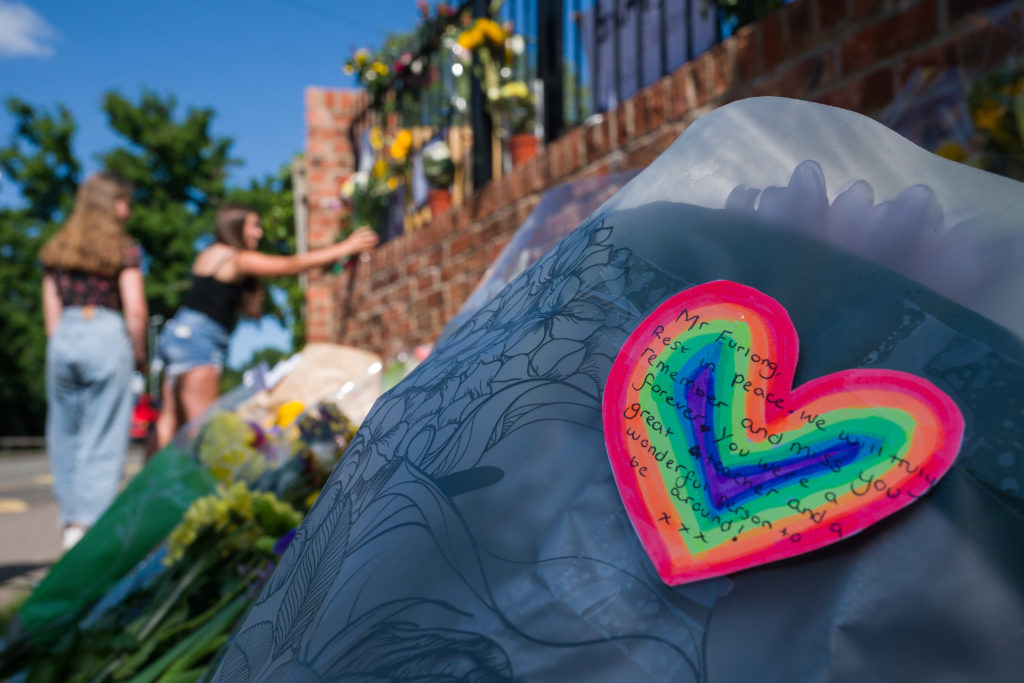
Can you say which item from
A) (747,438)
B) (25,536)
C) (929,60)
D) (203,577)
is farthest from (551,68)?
(25,536)

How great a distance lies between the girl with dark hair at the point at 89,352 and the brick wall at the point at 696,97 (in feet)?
3.97

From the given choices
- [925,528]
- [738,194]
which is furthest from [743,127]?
[925,528]

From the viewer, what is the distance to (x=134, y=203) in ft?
84.1

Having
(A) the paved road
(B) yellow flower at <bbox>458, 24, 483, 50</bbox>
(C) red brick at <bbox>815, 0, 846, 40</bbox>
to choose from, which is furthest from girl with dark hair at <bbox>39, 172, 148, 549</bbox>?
(C) red brick at <bbox>815, 0, 846, 40</bbox>

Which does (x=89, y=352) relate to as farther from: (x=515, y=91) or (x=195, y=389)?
(x=515, y=91)

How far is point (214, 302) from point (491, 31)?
170 centimetres

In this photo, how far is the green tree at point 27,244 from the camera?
84.6 feet

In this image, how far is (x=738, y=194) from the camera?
53cm

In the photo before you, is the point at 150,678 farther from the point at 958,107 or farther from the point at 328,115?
the point at 328,115

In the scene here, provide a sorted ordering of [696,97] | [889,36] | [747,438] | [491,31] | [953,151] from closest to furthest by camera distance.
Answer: [747,438]
[953,151]
[889,36]
[696,97]
[491,31]

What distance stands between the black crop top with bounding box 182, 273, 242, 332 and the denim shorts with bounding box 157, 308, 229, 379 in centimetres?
3

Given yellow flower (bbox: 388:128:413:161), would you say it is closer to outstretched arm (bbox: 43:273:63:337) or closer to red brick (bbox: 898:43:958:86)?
outstretched arm (bbox: 43:273:63:337)

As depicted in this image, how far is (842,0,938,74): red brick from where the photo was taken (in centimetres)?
163

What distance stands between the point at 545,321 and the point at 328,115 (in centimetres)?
543
